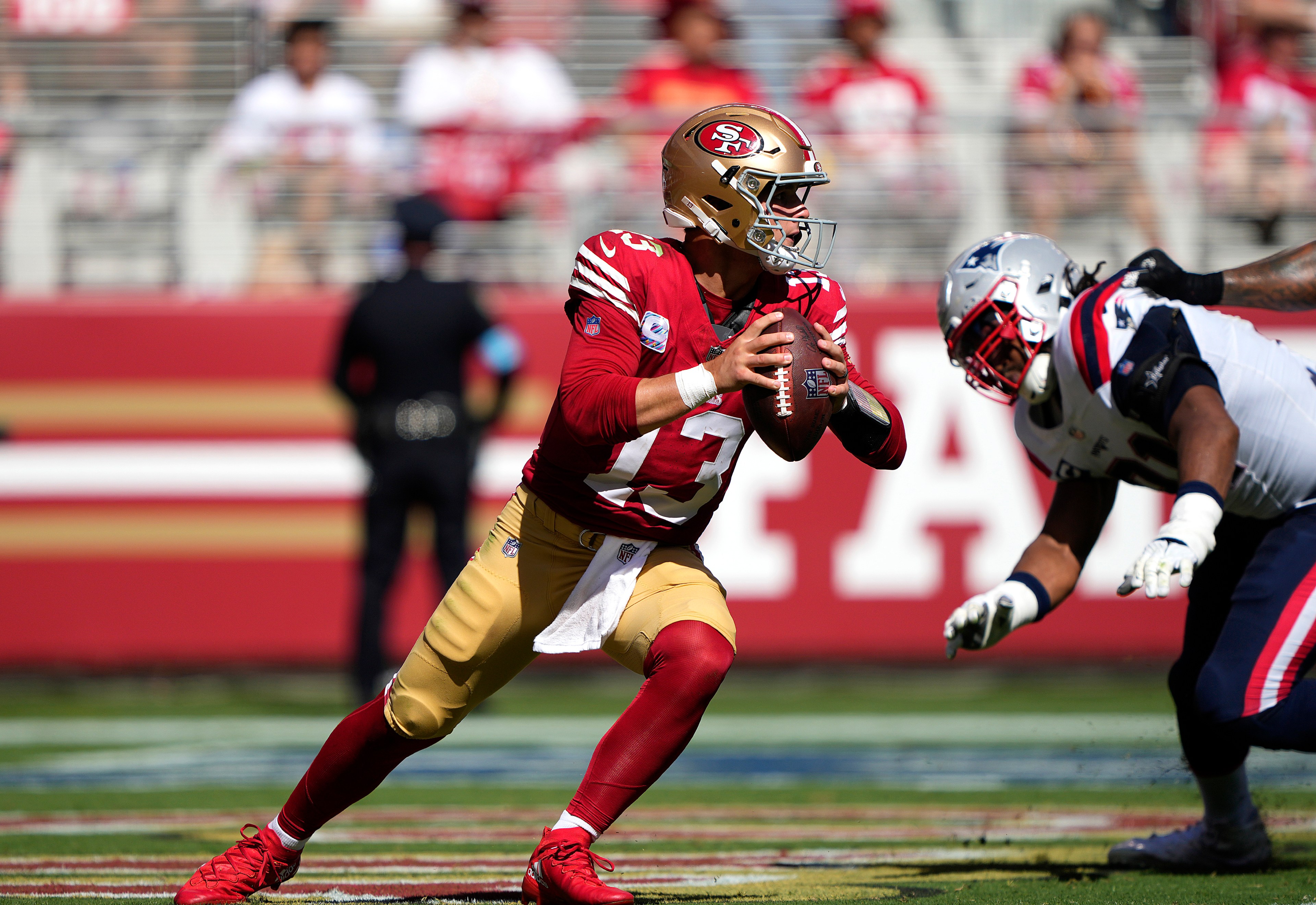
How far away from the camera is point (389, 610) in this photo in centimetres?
A: 798

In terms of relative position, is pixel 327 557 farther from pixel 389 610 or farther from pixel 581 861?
pixel 581 861

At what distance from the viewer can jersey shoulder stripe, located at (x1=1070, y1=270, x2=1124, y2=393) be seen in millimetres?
4117

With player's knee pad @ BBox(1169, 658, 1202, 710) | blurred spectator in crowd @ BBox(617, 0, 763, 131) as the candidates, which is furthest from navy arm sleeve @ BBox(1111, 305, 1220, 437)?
blurred spectator in crowd @ BBox(617, 0, 763, 131)

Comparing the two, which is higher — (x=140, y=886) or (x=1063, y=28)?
(x=1063, y=28)

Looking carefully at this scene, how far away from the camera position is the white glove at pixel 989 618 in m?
4.07

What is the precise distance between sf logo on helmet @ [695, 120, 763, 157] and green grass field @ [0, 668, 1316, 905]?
1.77 metres

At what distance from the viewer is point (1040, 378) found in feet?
14.2

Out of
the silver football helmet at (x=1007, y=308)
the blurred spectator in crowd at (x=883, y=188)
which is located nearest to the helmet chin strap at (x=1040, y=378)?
the silver football helmet at (x=1007, y=308)

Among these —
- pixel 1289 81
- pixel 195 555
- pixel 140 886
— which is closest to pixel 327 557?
pixel 195 555

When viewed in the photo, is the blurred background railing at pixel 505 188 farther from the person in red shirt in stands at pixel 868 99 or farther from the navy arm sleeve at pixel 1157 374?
the navy arm sleeve at pixel 1157 374

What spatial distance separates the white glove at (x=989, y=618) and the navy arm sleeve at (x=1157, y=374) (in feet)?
1.82

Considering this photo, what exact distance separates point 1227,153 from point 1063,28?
4.78ft

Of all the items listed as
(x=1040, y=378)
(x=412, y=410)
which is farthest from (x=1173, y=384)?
(x=412, y=410)

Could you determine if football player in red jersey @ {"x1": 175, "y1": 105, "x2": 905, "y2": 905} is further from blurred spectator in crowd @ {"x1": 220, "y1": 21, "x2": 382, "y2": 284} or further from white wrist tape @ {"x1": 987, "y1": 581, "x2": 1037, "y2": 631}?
blurred spectator in crowd @ {"x1": 220, "y1": 21, "x2": 382, "y2": 284}
